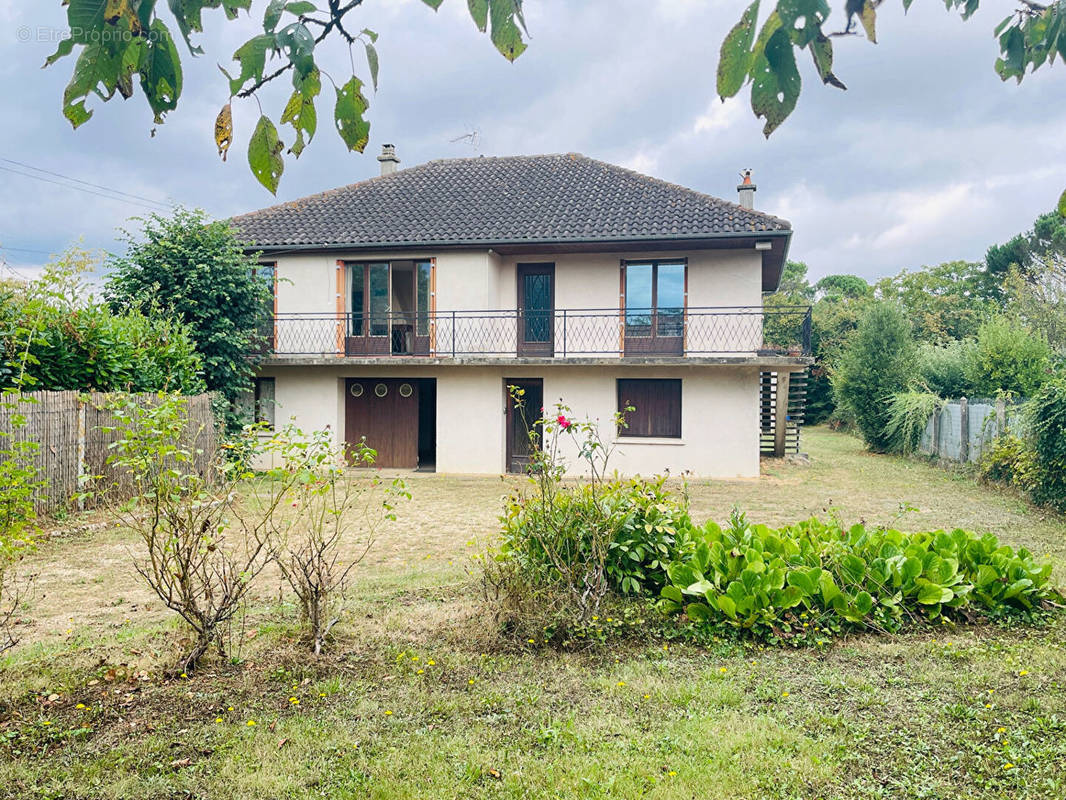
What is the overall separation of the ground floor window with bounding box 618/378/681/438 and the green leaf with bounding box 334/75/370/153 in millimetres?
14701

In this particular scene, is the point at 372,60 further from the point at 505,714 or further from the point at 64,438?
the point at 64,438

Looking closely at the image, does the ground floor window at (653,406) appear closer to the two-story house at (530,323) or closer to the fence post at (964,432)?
the two-story house at (530,323)

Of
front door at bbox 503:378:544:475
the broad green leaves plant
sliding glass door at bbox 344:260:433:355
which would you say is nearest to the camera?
the broad green leaves plant

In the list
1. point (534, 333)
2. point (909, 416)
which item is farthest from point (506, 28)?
point (909, 416)

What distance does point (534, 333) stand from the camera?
1723cm

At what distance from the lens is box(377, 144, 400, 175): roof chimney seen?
21.7 metres

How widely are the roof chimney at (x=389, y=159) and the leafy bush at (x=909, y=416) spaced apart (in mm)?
17225

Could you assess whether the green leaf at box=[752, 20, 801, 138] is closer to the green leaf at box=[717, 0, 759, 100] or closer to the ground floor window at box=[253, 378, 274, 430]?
the green leaf at box=[717, 0, 759, 100]

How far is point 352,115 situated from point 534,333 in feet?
50.8

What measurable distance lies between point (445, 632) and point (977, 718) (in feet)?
10.5

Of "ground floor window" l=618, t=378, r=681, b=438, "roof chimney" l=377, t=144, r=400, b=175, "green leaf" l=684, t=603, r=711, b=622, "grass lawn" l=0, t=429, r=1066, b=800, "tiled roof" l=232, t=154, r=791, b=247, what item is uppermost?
"roof chimney" l=377, t=144, r=400, b=175

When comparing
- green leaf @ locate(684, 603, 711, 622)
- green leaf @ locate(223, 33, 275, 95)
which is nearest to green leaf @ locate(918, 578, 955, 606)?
green leaf @ locate(684, 603, 711, 622)

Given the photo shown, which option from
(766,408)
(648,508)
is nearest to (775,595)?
(648,508)

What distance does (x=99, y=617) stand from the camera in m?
5.50
